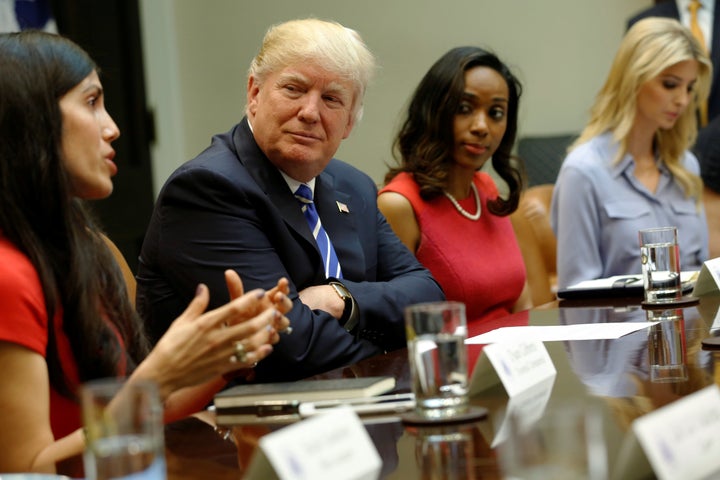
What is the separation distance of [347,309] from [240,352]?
0.76m

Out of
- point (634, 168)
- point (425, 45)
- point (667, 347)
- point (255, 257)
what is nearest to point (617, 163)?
point (634, 168)

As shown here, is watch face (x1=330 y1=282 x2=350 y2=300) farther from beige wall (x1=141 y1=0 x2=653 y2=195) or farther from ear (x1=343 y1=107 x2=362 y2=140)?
beige wall (x1=141 y1=0 x2=653 y2=195)

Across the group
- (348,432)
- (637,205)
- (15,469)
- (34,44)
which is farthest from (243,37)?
(348,432)

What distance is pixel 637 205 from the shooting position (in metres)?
3.69

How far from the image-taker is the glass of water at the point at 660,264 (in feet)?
7.48

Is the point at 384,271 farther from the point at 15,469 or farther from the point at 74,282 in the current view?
the point at 15,469

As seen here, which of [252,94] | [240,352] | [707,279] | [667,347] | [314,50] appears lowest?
[707,279]

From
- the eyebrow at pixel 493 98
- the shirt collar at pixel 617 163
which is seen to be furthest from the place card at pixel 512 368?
the shirt collar at pixel 617 163

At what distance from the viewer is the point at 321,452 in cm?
102

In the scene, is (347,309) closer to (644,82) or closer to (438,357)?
(438,357)

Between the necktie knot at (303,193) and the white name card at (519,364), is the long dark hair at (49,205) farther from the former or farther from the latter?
the necktie knot at (303,193)

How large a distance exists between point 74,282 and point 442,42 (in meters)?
4.30

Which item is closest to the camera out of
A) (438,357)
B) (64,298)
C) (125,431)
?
(125,431)

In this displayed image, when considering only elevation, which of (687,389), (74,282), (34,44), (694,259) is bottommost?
(694,259)
